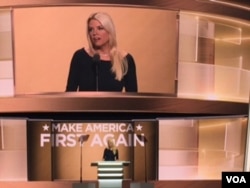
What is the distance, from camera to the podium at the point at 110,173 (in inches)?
723

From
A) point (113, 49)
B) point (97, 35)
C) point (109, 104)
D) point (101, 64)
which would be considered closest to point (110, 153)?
point (109, 104)

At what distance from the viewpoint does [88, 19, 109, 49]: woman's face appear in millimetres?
20578

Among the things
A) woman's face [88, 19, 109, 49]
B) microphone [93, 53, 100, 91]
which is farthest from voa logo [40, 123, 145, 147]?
woman's face [88, 19, 109, 49]

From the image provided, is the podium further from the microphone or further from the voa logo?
the voa logo

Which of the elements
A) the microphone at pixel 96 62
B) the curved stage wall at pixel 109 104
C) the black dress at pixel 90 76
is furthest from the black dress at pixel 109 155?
the microphone at pixel 96 62

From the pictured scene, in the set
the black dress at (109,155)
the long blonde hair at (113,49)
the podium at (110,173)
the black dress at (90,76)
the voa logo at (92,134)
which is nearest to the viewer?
the podium at (110,173)

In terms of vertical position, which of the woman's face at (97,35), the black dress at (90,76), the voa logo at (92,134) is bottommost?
the voa logo at (92,134)

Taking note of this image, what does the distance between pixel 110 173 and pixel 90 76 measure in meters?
4.01

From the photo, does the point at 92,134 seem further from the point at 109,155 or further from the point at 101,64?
the point at 101,64

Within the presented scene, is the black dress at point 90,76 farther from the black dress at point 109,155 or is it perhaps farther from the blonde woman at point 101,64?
the black dress at point 109,155

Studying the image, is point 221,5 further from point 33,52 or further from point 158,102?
point 33,52

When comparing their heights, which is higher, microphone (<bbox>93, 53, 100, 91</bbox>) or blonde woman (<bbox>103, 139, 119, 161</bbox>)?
microphone (<bbox>93, 53, 100, 91</bbox>)

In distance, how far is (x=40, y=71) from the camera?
20828 millimetres

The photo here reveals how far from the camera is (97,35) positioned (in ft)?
67.7
